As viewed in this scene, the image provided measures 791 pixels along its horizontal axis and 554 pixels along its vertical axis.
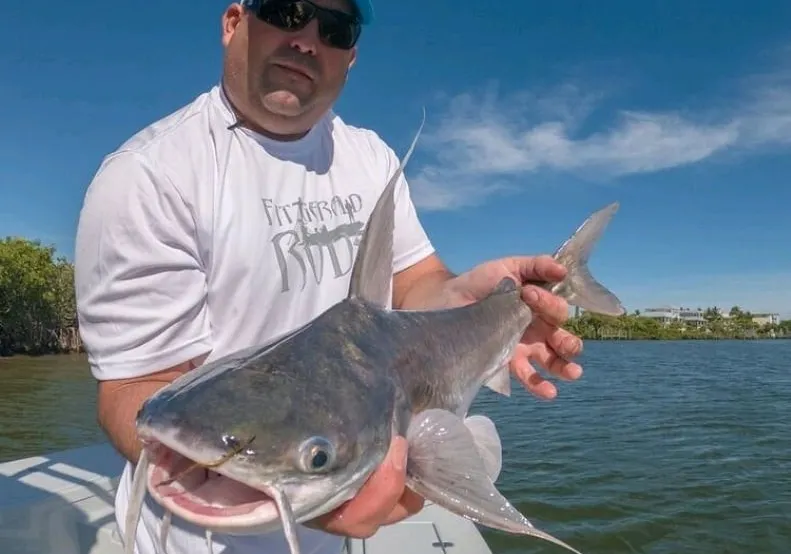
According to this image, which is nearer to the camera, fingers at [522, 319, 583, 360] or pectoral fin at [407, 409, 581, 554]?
pectoral fin at [407, 409, 581, 554]

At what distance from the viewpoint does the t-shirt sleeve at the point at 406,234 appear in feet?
8.38

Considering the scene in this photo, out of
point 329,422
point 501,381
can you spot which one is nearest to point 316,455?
point 329,422

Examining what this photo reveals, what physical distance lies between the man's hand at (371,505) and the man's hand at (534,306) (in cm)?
113

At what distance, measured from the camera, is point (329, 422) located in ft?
4.54

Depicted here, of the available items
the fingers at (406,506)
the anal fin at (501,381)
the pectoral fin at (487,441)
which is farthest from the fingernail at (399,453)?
the anal fin at (501,381)

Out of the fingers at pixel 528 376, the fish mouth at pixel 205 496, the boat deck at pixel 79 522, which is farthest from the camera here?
the boat deck at pixel 79 522

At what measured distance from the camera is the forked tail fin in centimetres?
278

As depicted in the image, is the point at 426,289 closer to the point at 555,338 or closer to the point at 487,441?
the point at 555,338

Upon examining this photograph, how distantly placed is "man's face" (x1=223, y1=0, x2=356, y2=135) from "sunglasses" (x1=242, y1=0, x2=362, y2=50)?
0.7 inches

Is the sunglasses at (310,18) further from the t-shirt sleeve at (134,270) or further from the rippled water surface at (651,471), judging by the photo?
the rippled water surface at (651,471)

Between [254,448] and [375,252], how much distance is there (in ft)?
2.65

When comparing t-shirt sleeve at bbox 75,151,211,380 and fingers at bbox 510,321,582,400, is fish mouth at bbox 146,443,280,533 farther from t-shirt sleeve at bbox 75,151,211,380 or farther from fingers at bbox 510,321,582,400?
fingers at bbox 510,321,582,400

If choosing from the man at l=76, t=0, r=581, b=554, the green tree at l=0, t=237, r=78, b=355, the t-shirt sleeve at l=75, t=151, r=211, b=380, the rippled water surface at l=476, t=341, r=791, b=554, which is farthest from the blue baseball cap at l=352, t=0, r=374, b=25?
the green tree at l=0, t=237, r=78, b=355

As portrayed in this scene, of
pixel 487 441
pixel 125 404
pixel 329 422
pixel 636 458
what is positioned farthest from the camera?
pixel 636 458
